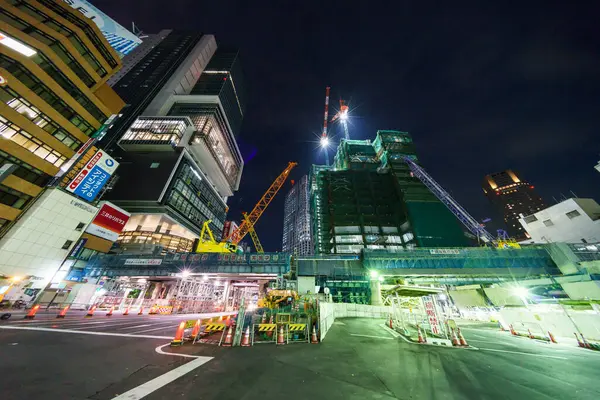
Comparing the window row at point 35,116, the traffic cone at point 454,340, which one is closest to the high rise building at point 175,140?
the window row at point 35,116

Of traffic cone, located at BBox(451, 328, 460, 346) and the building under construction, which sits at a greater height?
the building under construction

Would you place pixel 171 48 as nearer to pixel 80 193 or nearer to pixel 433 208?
pixel 80 193

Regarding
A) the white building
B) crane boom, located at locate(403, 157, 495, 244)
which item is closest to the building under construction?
crane boom, located at locate(403, 157, 495, 244)

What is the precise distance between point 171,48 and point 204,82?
69.9 ft

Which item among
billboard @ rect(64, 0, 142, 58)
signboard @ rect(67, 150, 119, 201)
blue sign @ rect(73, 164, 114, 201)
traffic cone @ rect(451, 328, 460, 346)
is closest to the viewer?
traffic cone @ rect(451, 328, 460, 346)

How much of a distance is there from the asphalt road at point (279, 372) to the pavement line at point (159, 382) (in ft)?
0.08

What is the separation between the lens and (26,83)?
28.9 m

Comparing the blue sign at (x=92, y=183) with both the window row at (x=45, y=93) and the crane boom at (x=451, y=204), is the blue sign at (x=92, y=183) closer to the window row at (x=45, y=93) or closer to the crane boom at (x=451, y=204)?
the window row at (x=45, y=93)

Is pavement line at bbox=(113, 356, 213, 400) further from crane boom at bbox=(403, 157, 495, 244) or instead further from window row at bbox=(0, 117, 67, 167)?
crane boom at bbox=(403, 157, 495, 244)

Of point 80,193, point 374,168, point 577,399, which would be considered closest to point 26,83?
point 80,193

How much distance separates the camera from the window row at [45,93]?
27828 mm

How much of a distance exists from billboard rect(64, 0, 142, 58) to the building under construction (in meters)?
68.8

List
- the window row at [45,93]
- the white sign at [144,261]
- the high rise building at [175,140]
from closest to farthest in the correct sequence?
the window row at [45,93] → the white sign at [144,261] → the high rise building at [175,140]

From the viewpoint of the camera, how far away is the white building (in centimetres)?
4731
